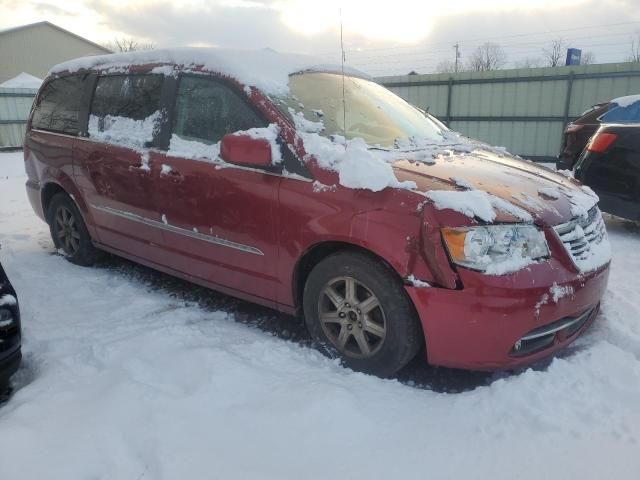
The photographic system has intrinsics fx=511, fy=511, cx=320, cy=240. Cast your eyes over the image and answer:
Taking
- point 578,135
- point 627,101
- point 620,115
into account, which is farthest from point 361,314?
point 627,101

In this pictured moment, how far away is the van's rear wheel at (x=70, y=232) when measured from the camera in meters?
4.50

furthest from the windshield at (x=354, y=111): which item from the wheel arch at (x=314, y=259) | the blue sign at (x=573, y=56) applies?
the blue sign at (x=573, y=56)

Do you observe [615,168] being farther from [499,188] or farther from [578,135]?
[499,188]

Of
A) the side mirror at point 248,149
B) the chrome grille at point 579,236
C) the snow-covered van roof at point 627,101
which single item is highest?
the side mirror at point 248,149

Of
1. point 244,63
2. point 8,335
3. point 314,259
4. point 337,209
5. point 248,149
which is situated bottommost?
point 8,335

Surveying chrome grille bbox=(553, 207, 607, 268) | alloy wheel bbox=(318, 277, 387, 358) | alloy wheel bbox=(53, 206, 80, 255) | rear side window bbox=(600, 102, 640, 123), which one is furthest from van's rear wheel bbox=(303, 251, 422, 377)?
rear side window bbox=(600, 102, 640, 123)

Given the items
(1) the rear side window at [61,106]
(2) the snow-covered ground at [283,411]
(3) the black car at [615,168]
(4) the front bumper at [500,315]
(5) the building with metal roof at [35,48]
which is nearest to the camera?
(2) the snow-covered ground at [283,411]

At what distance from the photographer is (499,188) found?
270 cm

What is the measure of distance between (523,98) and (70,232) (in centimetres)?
1183

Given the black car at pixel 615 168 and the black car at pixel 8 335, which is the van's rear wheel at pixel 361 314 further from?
the black car at pixel 615 168

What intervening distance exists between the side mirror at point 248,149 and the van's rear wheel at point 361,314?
0.68 m

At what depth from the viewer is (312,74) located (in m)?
3.51

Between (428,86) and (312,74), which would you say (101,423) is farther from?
(428,86)

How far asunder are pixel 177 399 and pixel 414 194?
1524 millimetres
